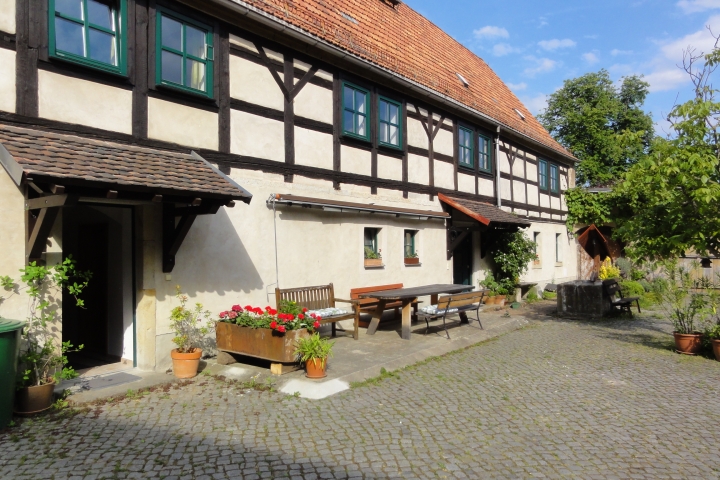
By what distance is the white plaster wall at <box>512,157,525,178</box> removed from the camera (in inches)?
671

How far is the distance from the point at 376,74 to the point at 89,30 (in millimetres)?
Answer: 5838

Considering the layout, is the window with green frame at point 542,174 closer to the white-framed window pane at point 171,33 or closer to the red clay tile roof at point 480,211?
the red clay tile roof at point 480,211

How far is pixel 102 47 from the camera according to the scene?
21.6 feet

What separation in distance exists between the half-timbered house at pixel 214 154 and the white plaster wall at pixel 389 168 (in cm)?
4

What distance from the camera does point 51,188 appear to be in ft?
16.8

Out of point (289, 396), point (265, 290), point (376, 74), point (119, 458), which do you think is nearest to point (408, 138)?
point (376, 74)

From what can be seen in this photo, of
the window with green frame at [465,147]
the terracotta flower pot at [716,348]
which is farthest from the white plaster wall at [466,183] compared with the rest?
the terracotta flower pot at [716,348]

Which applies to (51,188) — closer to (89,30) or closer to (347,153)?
(89,30)

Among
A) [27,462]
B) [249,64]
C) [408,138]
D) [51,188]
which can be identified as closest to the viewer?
[27,462]

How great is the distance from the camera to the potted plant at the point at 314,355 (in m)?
6.45

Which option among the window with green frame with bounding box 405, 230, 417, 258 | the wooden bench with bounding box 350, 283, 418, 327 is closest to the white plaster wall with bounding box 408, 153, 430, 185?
the window with green frame with bounding box 405, 230, 417, 258

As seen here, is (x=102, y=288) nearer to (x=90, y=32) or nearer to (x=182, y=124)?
(x=182, y=124)

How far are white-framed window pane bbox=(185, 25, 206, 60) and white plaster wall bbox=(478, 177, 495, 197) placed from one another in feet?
30.7

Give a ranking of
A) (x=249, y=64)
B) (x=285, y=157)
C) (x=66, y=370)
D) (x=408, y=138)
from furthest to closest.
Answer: (x=408, y=138)
(x=285, y=157)
(x=249, y=64)
(x=66, y=370)
